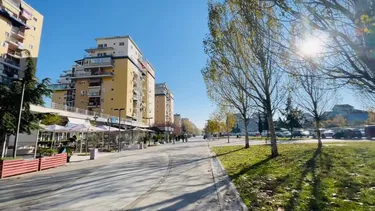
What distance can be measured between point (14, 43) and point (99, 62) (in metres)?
19.0

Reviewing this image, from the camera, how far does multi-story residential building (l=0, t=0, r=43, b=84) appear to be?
130 feet

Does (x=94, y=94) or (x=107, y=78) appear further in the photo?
(x=107, y=78)

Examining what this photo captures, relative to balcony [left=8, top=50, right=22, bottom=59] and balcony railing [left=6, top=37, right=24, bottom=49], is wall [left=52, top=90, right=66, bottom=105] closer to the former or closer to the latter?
balcony [left=8, top=50, right=22, bottom=59]

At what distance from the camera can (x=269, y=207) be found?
4.58 m

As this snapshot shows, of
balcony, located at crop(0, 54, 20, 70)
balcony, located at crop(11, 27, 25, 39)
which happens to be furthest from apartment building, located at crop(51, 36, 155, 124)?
balcony, located at crop(11, 27, 25, 39)

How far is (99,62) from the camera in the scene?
2296 inches

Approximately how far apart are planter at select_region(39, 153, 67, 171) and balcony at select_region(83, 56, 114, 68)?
4732 centimetres

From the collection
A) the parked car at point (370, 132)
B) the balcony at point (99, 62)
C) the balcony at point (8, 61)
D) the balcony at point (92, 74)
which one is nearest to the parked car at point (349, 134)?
the parked car at point (370, 132)

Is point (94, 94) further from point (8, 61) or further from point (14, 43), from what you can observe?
point (14, 43)

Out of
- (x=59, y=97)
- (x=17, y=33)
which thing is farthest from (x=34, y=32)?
(x=59, y=97)

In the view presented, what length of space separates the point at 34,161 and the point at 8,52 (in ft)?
144

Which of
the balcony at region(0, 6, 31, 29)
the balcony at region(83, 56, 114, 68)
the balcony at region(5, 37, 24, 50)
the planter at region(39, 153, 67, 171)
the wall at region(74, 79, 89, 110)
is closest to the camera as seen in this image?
the planter at region(39, 153, 67, 171)

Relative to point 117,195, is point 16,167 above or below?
above

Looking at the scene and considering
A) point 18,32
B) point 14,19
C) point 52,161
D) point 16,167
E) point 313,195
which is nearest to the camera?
point 313,195
